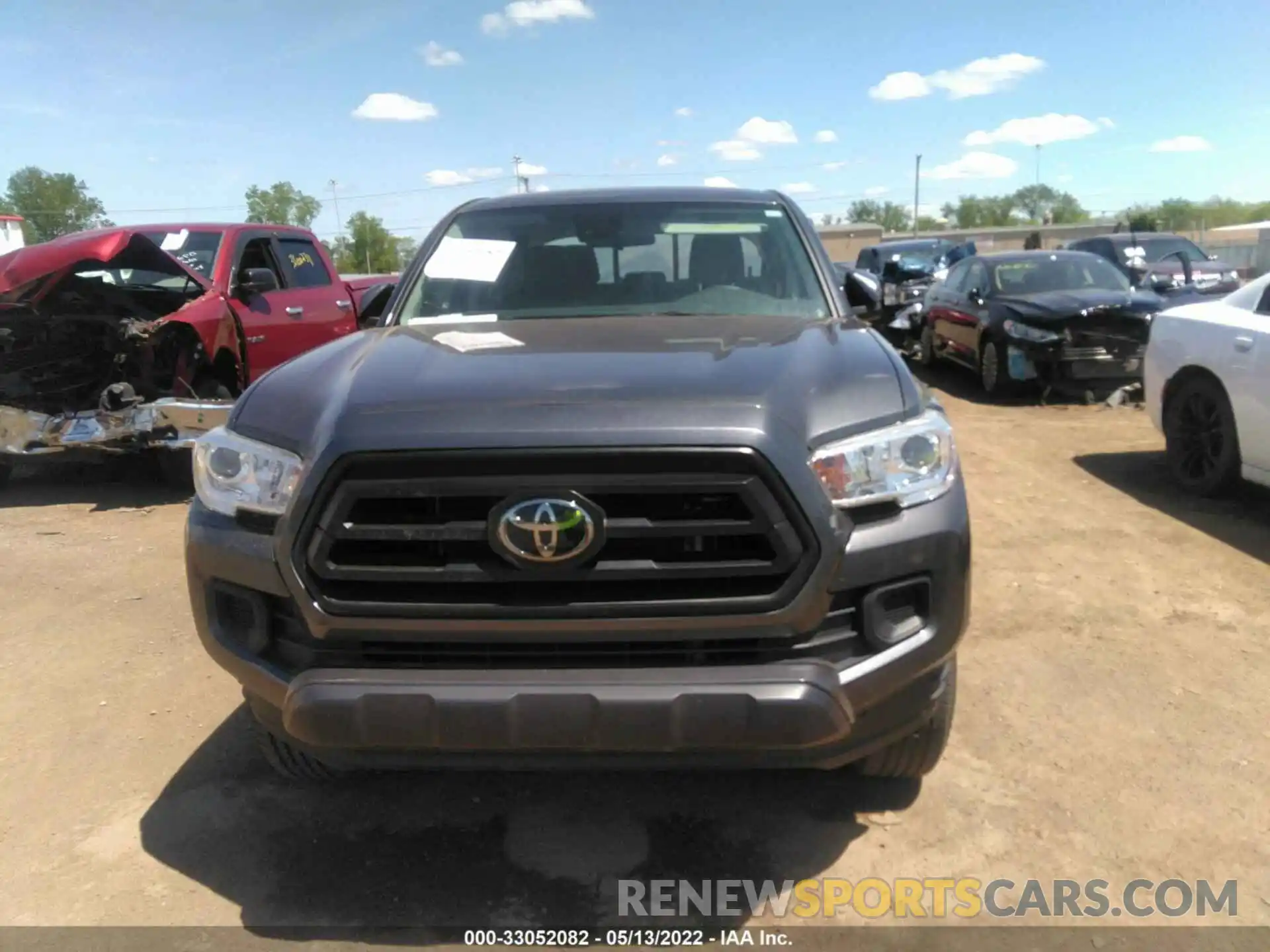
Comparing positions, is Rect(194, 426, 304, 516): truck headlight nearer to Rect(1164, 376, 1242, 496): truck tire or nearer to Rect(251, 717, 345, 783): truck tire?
Rect(251, 717, 345, 783): truck tire

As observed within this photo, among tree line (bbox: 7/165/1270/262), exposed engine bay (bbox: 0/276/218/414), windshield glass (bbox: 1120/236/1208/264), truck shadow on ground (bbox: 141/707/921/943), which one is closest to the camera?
truck shadow on ground (bbox: 141/707/921/943)

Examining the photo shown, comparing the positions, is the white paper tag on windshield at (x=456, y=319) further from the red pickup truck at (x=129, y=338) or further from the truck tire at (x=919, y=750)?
the red pickup truck at (x=129, y=338)

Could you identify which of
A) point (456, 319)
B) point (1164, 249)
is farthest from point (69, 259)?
point (1164, 249)

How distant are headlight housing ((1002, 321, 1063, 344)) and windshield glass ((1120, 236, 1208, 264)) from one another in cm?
507

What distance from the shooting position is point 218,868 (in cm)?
276

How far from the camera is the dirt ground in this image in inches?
105

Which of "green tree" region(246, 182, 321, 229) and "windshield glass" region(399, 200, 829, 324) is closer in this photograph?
"windshield glass" region(399, 200, 829, 324)

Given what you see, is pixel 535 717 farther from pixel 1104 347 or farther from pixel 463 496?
pixel 1104 347

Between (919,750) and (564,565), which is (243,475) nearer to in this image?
(564,565)

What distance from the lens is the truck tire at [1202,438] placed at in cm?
587

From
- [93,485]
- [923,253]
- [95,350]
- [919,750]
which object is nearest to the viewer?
[919,750]

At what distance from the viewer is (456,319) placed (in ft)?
11.8

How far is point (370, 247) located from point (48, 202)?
22427 millimetres

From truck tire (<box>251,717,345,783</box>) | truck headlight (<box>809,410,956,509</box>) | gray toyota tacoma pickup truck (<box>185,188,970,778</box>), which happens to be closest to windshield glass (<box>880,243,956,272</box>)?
truck headlight (<box>809,410,956,509</box>)
